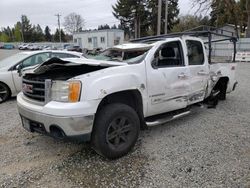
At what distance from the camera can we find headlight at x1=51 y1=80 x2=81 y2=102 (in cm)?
328

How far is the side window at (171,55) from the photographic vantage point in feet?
15.5

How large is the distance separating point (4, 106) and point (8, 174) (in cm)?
388

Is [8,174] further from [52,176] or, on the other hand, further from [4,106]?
[4,106]

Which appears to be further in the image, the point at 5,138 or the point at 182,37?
the point at 182,37

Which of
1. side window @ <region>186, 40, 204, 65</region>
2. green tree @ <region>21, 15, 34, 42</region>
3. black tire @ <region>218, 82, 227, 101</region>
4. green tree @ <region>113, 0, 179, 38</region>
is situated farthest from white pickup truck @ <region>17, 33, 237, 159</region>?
green tree @ <region>21, 15, 34, 42</region>

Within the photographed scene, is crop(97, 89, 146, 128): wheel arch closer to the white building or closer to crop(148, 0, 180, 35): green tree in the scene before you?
the white building

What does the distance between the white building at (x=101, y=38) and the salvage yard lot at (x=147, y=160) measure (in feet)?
135

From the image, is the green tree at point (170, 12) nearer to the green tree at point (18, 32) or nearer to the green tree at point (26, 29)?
the green tree at point (26, 29)

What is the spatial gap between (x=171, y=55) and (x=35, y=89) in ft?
8.54

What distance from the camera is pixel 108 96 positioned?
3.69 metres

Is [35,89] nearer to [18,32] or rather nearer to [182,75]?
[182,75]

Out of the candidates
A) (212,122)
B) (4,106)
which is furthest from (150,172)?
(4,106)

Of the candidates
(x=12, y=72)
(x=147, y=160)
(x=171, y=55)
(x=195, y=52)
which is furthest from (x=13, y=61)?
(x=147, y=160)

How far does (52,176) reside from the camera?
3.32 meters
